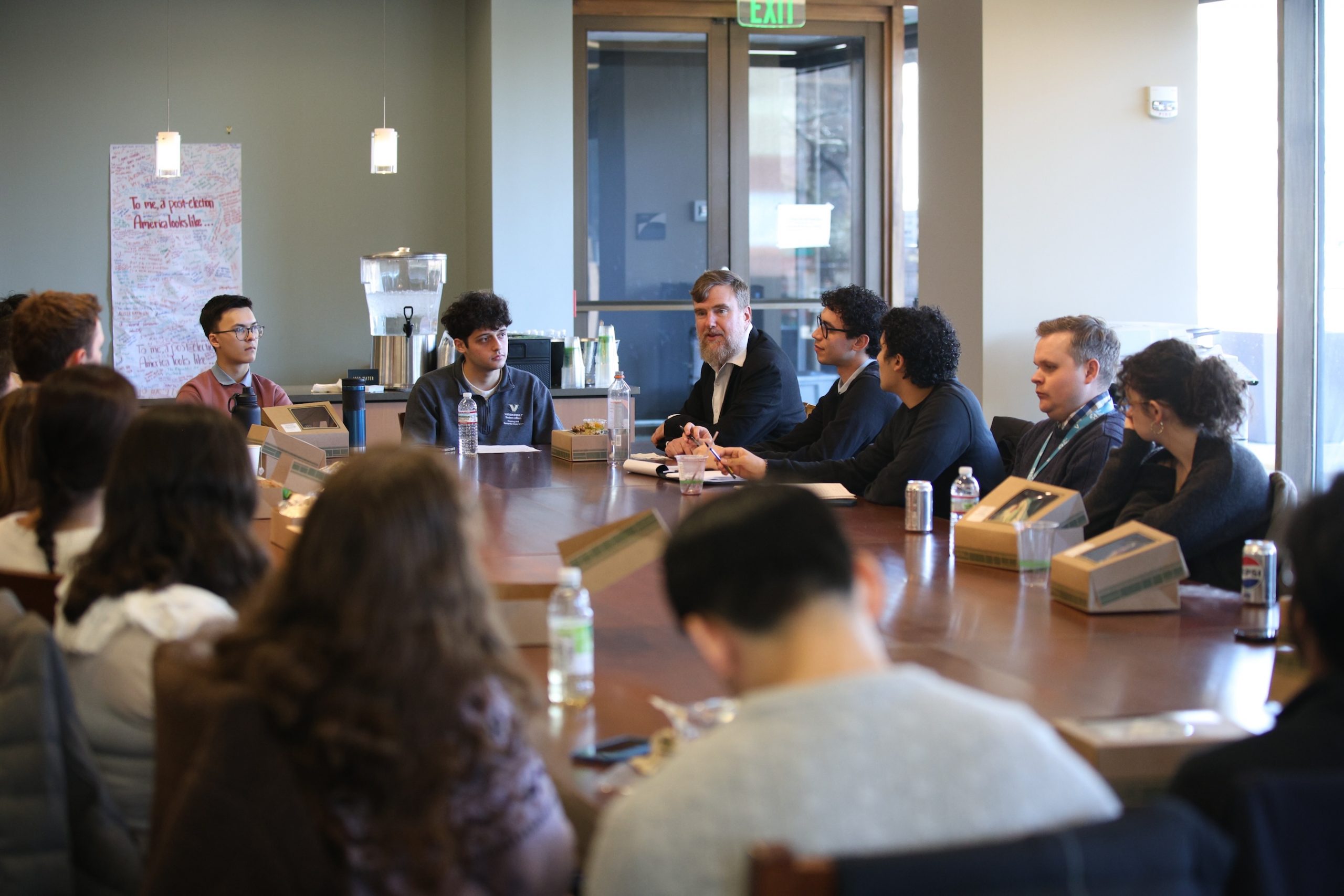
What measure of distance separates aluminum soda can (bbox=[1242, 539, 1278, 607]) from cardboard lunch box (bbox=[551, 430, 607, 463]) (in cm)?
265

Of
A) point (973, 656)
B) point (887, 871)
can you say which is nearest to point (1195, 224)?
point (973, 656)

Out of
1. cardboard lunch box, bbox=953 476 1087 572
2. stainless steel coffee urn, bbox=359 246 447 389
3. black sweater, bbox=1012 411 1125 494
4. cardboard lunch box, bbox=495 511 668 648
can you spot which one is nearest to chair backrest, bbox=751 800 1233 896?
cardboard lunch box, bbox=495 511 668 648

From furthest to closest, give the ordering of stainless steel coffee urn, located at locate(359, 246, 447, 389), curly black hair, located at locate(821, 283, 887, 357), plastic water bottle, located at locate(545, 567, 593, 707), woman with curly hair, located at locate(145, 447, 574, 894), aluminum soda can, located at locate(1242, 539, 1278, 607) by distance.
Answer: stainless steel coffee urn, located at locate(359, 246, 447, 389)
curly black hair, located at locate(821, 283, 887, 357)
aluminum soda can, located at locate(1242, 539, 1278, 607)
plastic water bottle, located at locate(545, 567, 593, 707)
woman with curly hair, located at locate(145, 447, 574, 894)

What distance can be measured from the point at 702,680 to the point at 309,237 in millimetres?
5822

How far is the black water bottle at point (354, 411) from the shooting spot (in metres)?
4.59

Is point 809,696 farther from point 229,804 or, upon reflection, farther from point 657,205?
point 657,205

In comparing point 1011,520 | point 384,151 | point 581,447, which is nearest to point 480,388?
point 581,447

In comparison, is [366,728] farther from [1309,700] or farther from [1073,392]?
[1073,392]

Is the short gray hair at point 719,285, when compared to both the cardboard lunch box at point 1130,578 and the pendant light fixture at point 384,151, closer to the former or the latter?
the pendant light fixture at point 384,151

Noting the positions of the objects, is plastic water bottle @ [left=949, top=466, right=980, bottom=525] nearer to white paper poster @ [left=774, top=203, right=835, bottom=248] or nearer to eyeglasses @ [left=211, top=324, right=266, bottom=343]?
eyeglasses @ [left=211, top=324, right=266, bottom=343]

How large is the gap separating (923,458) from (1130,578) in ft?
4.40

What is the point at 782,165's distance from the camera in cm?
733

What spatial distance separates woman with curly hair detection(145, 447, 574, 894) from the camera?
1.09m

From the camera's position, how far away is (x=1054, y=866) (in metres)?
0.85
